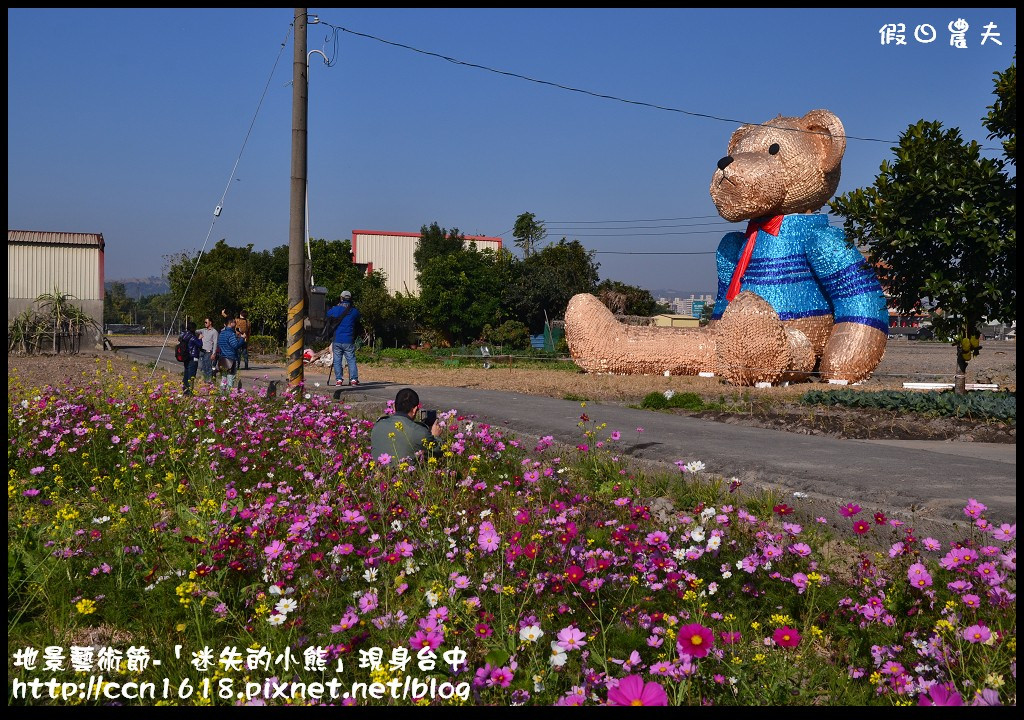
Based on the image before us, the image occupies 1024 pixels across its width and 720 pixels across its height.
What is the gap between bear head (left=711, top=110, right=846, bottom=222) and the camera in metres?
14.2

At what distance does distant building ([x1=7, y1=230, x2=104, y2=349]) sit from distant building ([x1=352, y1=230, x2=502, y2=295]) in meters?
17.8

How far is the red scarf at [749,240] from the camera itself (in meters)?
14.5

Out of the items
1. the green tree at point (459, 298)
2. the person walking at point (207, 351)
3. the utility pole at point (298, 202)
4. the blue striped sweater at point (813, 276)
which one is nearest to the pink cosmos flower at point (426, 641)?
the utility pole at point (298, 202)

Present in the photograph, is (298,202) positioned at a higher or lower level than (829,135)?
lower

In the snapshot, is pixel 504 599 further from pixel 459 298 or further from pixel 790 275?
pixel 459 298

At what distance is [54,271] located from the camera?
2903 cm

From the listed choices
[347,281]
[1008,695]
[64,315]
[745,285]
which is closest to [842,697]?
[1008,695]

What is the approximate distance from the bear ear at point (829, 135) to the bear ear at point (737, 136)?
1.19 meters

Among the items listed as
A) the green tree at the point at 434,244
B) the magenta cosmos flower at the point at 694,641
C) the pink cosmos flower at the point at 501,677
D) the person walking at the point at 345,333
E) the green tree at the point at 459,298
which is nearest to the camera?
the magenta cosmos flower at the point at 694,641

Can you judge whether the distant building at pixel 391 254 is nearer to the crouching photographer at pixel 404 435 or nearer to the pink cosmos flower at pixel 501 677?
the crouching photographer at pixel 404 435

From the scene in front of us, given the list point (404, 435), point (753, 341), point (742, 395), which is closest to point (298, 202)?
point (404, 435)

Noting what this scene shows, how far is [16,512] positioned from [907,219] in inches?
430

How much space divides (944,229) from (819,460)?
6.12 meters

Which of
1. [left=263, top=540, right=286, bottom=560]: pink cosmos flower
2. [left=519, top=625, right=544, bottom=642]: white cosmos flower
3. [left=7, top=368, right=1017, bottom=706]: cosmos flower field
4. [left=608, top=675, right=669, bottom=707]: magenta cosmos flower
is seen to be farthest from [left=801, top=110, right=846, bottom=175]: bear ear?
[left=608, top=675, right=669, bottom=707]: magenta cosmos flower
